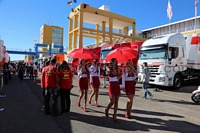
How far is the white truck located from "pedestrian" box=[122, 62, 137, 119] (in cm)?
645

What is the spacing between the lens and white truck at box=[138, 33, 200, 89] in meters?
12.1

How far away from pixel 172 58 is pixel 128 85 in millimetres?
7421

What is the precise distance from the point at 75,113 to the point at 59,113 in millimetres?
540

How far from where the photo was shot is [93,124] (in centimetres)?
538

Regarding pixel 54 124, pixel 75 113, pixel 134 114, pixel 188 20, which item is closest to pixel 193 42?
pixel 134 114

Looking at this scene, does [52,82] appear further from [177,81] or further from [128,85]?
[177,81]

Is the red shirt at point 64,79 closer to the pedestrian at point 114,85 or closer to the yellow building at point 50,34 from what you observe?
the pedestrian at point 114,85

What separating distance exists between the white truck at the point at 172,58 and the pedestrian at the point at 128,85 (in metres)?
6.45

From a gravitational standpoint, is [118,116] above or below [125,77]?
below

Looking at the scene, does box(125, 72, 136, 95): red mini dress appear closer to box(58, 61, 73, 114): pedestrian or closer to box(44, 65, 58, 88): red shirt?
box(58, 61, 73, 114): pedestrian

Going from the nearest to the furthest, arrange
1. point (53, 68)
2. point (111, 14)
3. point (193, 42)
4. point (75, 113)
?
point (53, 68) → point (75, 113) → point (193, 42) → point (111, 14)

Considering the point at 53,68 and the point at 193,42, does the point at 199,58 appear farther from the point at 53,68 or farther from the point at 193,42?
the point at 53,68

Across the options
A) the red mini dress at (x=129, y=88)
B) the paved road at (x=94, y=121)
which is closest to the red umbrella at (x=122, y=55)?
the red mini dress at (x=129, y=88)

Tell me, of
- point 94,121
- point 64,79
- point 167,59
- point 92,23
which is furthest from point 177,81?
point 92,23
